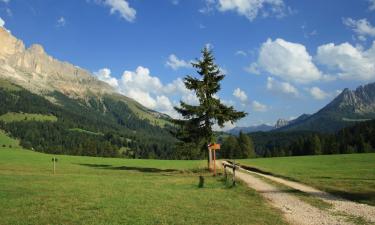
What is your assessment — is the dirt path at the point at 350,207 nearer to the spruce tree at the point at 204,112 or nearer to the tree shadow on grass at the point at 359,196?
the tree shadow on grass at the point at 359,196

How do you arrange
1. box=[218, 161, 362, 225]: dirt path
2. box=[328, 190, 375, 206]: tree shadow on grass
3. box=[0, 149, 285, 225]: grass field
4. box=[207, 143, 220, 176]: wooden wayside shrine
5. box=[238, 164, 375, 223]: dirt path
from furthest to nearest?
box=[207, 143, 220, 176]: wooden wayside shrine < box=[328, 190, 375, 206]: tree shadow on grass < box=[238, 164, 375, 223]: dirt path < box=[218, 161, 362, 225]: dirt path < box=[0, 149, 285, 225]: grass field

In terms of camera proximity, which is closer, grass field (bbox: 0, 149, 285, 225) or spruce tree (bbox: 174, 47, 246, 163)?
grass field (bbox: 0, 149, 285, 225)

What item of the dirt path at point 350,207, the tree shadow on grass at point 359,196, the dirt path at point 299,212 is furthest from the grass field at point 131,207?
the tree shadow on grass at point 359,196

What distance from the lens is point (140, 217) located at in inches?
721

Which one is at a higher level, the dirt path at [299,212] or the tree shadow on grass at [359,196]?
the tree shadow on grass at [359,196]

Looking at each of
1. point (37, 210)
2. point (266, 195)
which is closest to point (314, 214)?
point (266, 195)

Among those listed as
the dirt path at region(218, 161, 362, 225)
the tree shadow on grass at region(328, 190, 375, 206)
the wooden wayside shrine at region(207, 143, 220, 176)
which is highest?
the wooden wayside shrine at region(207, 143, 220, 176)

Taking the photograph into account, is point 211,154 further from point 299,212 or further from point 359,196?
point 299,212

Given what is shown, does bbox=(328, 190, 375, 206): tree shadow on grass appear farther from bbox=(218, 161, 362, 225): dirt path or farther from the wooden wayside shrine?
the wooden wayside shrine

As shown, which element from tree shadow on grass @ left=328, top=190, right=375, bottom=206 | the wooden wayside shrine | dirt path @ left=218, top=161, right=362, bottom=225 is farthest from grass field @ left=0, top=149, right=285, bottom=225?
the wooden wayside shrine

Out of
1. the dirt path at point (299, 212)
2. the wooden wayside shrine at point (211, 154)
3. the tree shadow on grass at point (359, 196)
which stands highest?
the wooden wayside shrine at point (211, 154)

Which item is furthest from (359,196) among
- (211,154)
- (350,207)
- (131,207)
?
(211,154)

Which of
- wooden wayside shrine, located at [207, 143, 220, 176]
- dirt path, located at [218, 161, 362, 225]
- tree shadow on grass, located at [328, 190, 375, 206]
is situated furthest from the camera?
wooden wayside shrine, located at [207, 143, 220, 176]

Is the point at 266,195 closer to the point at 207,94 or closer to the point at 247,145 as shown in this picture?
the point at 207,94
